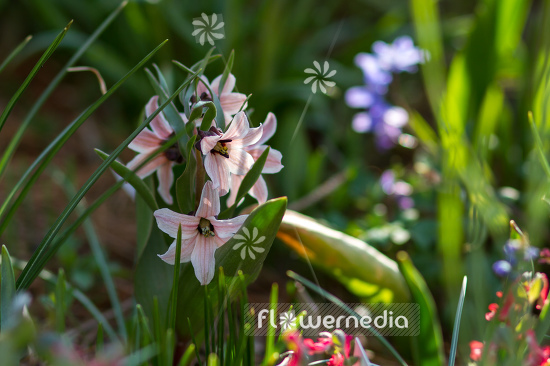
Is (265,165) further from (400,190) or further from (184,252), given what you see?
(400,190)

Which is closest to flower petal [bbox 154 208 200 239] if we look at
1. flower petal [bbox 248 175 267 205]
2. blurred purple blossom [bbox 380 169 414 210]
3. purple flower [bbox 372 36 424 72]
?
flower petal [bbox 248 175 267 205]

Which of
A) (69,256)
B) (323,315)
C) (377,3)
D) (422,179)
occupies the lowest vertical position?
(323,315)

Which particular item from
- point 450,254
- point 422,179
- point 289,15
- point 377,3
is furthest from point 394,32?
point 450,254

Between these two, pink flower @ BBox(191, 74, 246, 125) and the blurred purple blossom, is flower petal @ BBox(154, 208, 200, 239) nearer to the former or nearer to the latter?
pink flower @ BBox(191, 74, 246, 125)

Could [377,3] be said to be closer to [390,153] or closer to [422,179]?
[390,153]

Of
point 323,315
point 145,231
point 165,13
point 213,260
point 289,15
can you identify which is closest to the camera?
point 213,260

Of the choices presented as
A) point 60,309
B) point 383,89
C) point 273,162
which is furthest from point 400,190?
point 60,309

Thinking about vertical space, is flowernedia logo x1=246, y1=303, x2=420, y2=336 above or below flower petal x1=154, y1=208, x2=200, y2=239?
below
